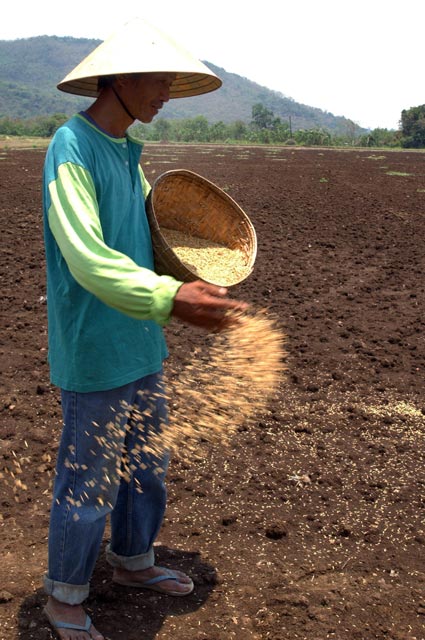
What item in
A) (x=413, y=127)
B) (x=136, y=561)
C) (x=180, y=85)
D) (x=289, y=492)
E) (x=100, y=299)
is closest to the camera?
(x=100, y=299)

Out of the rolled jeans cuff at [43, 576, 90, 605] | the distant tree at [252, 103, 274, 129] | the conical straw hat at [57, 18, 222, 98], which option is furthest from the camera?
the distant tree at [252, 103, 274, 129]

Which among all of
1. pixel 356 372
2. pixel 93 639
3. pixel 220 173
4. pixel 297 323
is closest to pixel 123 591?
pixel 93 639

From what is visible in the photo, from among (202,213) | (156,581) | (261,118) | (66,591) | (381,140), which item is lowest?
(156,581)

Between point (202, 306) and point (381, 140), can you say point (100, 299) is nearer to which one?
point (202, 306)

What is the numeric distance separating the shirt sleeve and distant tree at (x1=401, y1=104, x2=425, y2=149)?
6077 cm

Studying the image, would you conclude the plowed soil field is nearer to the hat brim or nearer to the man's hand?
the man's hand

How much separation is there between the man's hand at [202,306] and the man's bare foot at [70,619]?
1076 mm

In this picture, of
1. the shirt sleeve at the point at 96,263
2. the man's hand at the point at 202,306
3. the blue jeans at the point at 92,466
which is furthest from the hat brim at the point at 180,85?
the blue jeans at the point at 92,466

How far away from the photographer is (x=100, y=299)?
1.84 metres

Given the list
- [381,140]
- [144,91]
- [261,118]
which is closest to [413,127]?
[381,140]

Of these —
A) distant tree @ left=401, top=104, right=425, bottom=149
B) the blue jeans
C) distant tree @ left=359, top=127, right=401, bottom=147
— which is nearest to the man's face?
the blue jeans

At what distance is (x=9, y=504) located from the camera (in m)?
3.15

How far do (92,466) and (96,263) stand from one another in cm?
71

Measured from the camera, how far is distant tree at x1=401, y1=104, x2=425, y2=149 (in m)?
59.6
